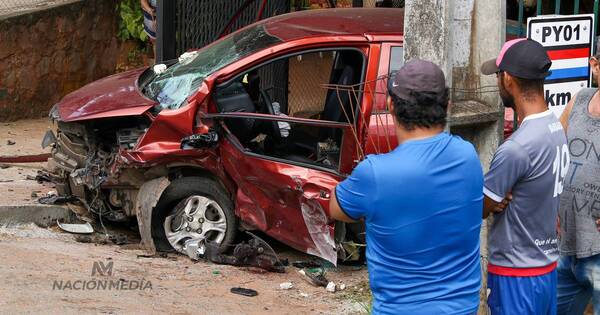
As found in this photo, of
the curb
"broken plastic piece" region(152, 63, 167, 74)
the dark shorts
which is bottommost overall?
the curb

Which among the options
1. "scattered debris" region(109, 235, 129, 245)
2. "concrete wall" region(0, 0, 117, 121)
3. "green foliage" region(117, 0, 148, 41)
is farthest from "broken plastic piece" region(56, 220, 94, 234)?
"green foliage" region(117, 0, 148, 41)

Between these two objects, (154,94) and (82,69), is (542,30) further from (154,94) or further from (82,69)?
(82,69)

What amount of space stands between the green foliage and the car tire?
5.58m

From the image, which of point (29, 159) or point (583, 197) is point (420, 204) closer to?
point (583, 197)

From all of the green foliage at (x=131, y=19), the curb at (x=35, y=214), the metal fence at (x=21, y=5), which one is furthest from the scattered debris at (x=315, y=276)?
the metal fence at (x=21, y=5)

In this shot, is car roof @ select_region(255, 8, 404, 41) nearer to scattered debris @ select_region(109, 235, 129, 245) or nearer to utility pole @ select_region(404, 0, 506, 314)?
scattered debris @ select_region(109, 235, 129, 245)

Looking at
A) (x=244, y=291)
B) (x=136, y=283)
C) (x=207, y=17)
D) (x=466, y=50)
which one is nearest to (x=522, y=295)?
(x=466, y=50)

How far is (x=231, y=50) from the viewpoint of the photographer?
→ 7.34 metres

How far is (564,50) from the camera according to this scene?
16.5ft

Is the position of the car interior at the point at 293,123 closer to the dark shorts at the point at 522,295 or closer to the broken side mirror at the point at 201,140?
the broken side mirror at the point at 201,140

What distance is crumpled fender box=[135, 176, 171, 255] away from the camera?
7.06 metres

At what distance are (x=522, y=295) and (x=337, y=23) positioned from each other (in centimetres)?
370

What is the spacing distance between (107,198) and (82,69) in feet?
16.2

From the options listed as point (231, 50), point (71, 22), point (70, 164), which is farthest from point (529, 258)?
point (71, 22)
